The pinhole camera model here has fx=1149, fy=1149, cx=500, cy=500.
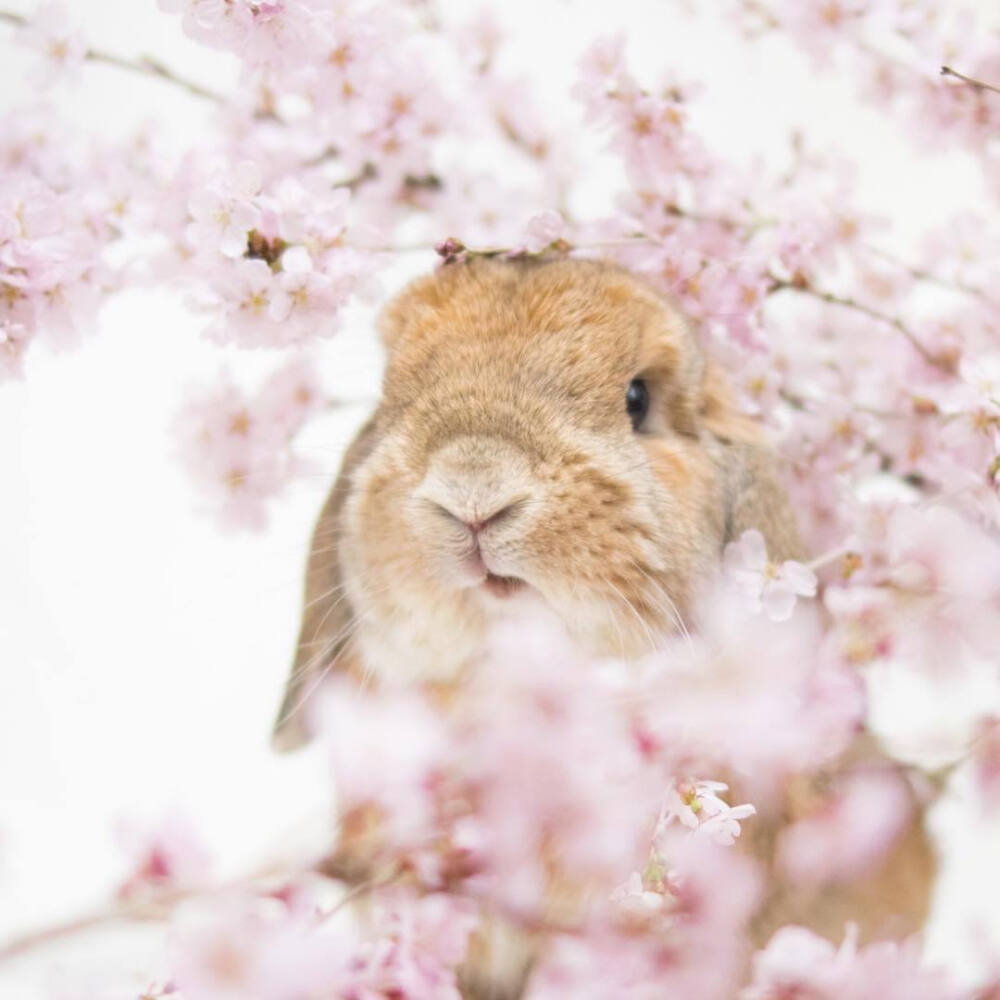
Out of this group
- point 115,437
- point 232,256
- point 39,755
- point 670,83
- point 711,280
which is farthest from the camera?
point 115,437

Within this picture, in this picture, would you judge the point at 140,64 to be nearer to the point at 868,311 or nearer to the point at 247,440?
the point at 247,440

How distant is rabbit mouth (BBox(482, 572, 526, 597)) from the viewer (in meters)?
1.27

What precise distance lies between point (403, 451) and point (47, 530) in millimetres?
1384

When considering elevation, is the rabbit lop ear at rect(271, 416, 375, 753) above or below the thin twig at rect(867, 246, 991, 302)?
below

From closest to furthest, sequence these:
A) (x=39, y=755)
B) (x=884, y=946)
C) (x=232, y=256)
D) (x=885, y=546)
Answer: (x=884, y=946), (x=232, y=256), (x=885, y=546), (x=39, y=755)

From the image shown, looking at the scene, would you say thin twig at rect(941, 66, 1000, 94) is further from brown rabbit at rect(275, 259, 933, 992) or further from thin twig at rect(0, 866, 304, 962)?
thin twig at rect(0, 866, 304, 962)

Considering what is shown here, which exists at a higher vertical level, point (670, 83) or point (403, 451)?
point (670, 83)

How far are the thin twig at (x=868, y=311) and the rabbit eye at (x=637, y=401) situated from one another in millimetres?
245

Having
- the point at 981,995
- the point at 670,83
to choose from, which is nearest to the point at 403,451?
the point at 670,83

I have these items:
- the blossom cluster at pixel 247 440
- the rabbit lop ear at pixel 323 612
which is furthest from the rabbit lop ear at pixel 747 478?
the blossom cluster at pixel 247 440

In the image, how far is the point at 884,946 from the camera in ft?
3.27

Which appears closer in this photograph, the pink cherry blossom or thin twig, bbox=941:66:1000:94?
thin twig, bbox=941:66:1000:94

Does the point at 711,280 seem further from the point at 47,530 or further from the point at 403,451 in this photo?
the point at 47,530

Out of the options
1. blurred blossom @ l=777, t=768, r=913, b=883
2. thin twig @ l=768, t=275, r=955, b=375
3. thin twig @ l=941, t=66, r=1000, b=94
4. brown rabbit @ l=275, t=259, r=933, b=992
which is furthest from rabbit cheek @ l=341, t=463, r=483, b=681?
thin twig @ l=941, t=66, r=1000, b=94
